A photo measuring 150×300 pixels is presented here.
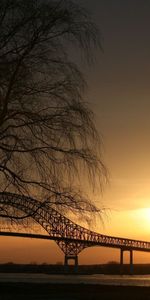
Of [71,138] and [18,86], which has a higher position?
[18,86]

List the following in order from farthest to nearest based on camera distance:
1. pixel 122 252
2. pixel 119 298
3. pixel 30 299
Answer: pixel 122 252, pixel 119 298, pixel 30 299

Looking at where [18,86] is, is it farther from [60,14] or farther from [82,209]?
[82,209]

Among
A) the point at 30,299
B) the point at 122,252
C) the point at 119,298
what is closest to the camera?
the point at 30,299

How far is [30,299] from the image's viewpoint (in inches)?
542

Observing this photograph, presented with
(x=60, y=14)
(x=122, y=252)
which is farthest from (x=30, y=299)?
(x=122, y=252)

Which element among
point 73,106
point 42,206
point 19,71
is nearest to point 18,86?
point 19,71

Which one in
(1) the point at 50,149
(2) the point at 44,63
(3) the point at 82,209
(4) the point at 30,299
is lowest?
(4) the point at 30,299

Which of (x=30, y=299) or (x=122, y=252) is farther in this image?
(x=122, y=252)

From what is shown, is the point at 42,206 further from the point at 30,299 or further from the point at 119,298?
the point at 119,298

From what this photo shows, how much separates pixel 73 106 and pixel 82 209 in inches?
91.7

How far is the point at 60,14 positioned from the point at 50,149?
313cm

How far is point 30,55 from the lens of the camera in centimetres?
1349

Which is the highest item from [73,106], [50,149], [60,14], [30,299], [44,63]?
[60,14]

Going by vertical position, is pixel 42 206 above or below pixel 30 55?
below
